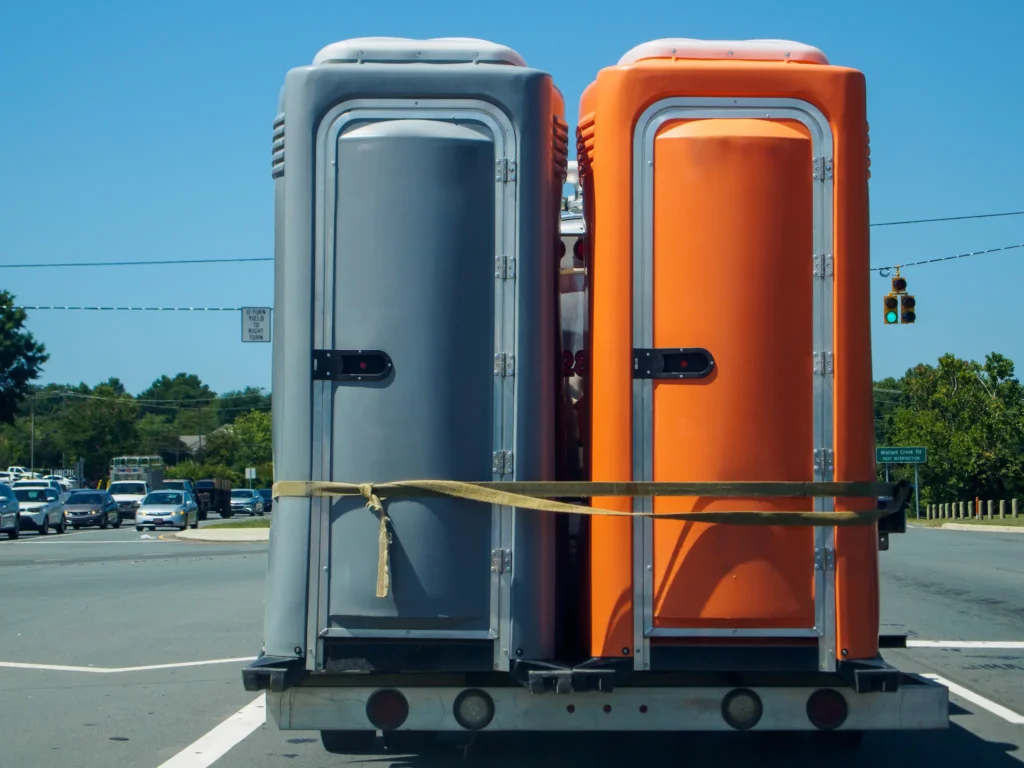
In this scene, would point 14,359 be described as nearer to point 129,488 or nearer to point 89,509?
point 129,488

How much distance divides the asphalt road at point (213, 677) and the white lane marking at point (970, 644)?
0.15 metres

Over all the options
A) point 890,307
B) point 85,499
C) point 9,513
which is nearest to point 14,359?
point 85,499

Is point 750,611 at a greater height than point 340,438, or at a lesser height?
lesser

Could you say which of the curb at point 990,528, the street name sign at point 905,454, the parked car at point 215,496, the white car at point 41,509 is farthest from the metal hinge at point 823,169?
the parked car at point 215,496

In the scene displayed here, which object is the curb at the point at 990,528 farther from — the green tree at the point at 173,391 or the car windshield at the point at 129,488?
the green tree at the point at 173,391

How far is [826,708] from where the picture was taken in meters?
4.77

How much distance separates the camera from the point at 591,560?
4.96 meters

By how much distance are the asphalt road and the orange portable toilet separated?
215cm

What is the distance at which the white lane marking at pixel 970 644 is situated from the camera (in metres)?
11.3

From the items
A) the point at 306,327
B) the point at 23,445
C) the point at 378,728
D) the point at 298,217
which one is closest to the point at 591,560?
the point at 378,728

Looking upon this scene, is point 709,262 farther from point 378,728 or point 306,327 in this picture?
point 378,728

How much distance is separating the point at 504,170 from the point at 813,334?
4.64 ft

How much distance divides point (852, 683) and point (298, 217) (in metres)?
2.86

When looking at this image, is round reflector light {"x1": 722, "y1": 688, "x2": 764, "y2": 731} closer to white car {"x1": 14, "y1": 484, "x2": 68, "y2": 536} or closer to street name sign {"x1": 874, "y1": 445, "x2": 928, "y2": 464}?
white car {"x1": 14, "y1": 484, "x2": 68, "y2": 536}
